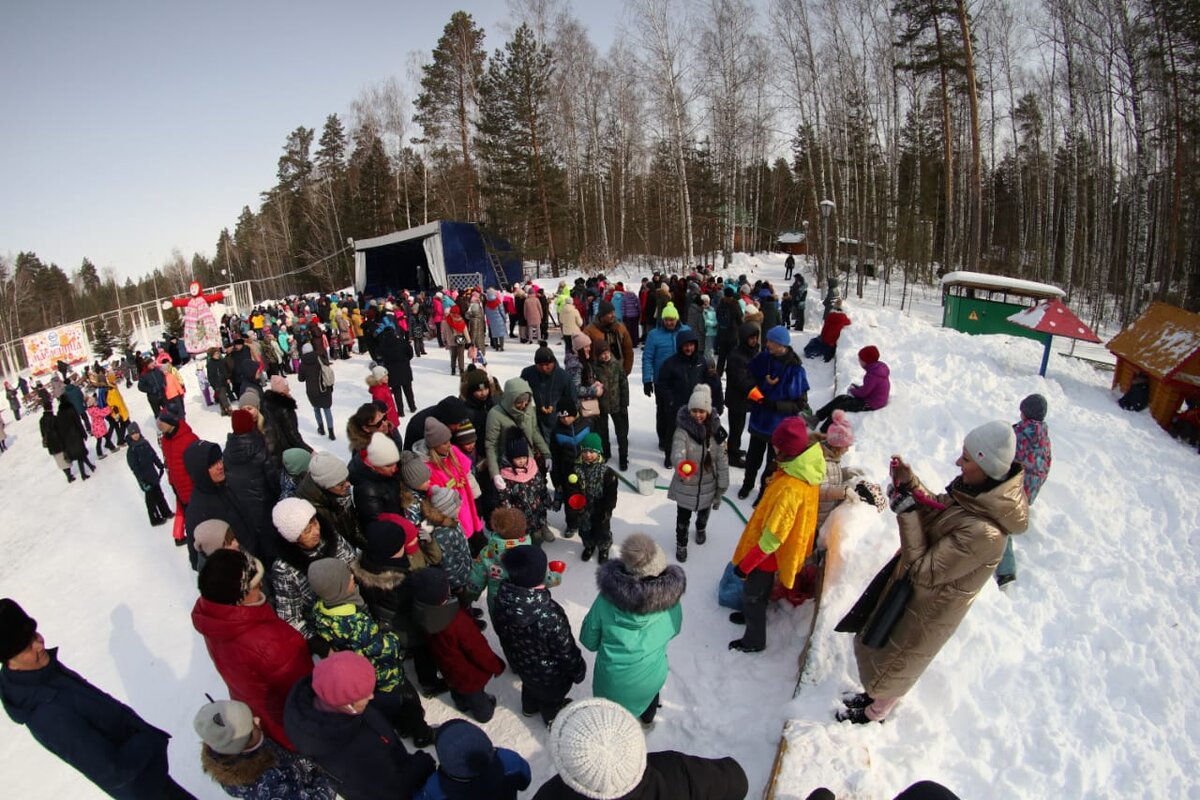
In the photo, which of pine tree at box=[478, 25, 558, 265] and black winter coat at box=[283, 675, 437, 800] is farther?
pine tree at box=[478, 25, 558, 265]

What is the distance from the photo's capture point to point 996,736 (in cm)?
313

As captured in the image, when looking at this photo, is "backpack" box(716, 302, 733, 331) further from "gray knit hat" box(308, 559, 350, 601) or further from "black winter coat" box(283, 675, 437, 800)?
"black winter coat" box(283, 675, 437, 800)

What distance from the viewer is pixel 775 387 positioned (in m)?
5.51

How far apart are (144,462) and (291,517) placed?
15.5 feet

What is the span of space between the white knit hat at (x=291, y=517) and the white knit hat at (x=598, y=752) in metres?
2.02

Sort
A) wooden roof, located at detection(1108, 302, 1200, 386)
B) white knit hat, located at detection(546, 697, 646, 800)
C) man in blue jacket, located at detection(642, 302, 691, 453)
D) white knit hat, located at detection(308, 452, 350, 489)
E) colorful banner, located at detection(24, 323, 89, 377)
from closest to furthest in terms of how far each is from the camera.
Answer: white knit hat, located at detection(546, 697, 646, 800), white knit hat, located at detection(308, 452, 350, 489), man in blue jacket, located at detection(642, 302, 691, 453), wooden roof, located at detection(1108, 302, 1200, 386), colorful banner, located at detection(24, 323, 89, 377)

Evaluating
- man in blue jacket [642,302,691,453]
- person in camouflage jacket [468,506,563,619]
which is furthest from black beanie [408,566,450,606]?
man in blue jacket [642,302,691,453]

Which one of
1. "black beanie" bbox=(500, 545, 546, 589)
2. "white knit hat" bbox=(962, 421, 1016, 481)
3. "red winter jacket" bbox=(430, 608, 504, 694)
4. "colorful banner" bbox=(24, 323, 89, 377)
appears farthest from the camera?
"colorful banner" bbox=(24, 323, 89, 377)

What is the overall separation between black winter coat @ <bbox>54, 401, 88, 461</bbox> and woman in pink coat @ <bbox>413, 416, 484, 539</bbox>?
27.4 feet

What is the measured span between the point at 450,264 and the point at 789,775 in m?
20.4

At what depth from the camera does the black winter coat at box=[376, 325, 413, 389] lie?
8.45 m

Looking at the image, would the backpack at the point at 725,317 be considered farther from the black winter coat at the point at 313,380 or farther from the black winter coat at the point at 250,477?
the black winter coat at the point at 250,477

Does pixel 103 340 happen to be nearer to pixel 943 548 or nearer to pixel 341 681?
pixel 341 681

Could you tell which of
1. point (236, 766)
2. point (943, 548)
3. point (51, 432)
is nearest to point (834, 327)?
point (943, 548)
